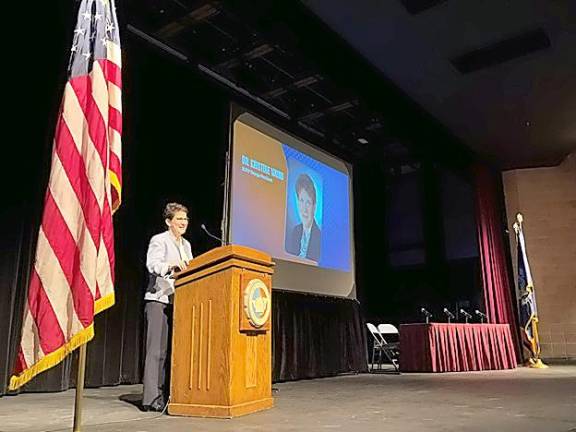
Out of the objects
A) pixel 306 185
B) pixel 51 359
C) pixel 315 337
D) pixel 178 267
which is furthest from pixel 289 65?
pixel 51 359

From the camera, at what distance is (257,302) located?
2.77 m

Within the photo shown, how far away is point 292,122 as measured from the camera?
774cm

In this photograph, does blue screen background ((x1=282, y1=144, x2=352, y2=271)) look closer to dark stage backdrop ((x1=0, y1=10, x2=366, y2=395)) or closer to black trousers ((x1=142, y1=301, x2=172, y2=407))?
dark stage backdrop ((x1=0, y1=10, x2=366, y2=395))

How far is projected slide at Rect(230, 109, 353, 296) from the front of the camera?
5.53 metres

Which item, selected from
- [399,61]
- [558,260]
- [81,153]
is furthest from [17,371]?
[558,260]

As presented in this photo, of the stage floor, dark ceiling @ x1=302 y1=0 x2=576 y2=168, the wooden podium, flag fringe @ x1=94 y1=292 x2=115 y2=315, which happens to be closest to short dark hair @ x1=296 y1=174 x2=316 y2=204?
dark ceiling @ x1=302 y1=0 x2=576 y2=168

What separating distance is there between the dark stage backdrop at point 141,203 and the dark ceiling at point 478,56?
1886 mm

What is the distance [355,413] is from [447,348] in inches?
167

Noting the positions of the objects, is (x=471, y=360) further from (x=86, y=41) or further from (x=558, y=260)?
(x=86, y=41)

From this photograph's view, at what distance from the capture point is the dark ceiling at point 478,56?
5.28m

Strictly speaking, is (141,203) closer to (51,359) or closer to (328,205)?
(328,205)

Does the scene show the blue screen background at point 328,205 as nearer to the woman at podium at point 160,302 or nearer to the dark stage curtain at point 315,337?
the dark stage curtain at point 315,337

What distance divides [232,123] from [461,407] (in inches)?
147

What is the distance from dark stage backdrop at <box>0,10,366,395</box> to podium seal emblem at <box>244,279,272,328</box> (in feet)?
7.91
